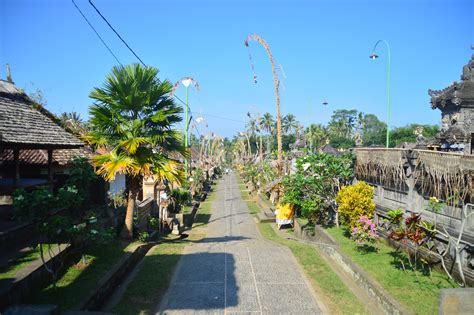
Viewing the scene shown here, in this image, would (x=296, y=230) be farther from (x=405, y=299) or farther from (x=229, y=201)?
(x=229, y=201)

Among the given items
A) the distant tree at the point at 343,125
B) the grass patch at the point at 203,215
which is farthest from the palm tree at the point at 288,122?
the grass patch at the point at 203,215

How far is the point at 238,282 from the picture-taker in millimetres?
9875

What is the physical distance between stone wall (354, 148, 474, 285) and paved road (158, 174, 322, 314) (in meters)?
→ 3.71

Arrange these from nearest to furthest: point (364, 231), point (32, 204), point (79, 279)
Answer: point (32, 204)
point (79, 279)
point (364, 231)

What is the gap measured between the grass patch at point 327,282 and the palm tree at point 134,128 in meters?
4.79

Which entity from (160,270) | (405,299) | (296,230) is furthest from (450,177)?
(296,230)

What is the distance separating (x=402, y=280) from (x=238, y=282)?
12.6 feet

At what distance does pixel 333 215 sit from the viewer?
1769 cm

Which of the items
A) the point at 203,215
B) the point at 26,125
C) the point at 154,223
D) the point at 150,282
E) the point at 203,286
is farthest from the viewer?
the point at 203,215

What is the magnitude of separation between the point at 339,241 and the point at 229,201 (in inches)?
823

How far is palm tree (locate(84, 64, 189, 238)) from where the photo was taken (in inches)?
484

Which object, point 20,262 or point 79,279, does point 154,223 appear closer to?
point 79,279

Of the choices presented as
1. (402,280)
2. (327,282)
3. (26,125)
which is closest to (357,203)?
(327,282)

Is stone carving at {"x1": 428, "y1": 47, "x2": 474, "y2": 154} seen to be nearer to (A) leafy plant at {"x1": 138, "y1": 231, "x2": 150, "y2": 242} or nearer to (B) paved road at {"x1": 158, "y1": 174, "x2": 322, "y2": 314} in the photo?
(B) paved road at {"x1": 158, "y1": 174, "x2": 322, "y2": 314}
